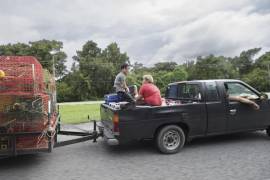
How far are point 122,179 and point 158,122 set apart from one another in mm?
A: 1875

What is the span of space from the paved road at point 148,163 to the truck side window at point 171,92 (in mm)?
1475

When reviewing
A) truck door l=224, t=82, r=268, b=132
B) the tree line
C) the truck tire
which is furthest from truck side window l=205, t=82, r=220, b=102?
the tree line

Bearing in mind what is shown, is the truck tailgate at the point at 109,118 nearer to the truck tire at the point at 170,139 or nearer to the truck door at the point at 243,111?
the truck tire at the point at 170,139

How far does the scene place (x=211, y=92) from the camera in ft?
24.0

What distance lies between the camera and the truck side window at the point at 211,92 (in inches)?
286

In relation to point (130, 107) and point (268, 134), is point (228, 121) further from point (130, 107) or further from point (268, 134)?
point (130, 107)

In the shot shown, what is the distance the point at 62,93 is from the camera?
172ft

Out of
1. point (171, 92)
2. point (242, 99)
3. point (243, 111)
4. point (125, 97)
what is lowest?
point (243, 111)

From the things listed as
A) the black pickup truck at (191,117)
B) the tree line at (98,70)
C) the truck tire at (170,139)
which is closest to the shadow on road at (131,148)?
the truck tire at (170,139)

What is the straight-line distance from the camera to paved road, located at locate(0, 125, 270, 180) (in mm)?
5371

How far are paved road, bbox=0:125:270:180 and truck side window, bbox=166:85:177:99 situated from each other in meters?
1.48

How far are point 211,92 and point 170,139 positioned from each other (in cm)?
159

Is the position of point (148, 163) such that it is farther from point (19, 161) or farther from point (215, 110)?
point (19, 161)

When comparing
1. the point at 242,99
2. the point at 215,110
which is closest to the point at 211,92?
the point at 215,110
